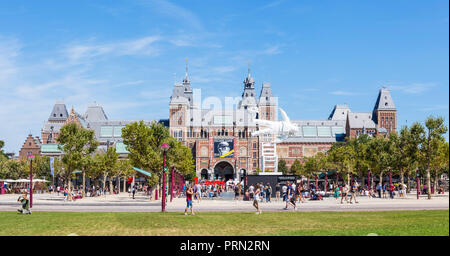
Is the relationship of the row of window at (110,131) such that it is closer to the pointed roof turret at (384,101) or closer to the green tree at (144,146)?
the pointed roof turret at (384,101)

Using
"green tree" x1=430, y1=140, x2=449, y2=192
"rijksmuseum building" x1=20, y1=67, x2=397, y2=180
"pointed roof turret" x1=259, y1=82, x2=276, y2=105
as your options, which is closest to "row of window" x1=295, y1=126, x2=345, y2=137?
"rijksmuseum building" x1=20, y1=67, x2=397, y2=180

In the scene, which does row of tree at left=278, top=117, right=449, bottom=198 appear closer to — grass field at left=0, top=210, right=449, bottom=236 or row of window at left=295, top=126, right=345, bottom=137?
grass field at left=0, top=210, right=449, bottom=236

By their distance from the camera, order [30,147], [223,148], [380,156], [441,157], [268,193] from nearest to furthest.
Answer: [441,157]
[268,193]
[380,156]
[223,148]
[30,147]

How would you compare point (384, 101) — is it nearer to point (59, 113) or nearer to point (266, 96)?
point (266, 96)

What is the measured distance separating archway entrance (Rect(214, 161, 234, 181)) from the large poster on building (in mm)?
5207

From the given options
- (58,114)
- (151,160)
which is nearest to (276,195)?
(151,160)

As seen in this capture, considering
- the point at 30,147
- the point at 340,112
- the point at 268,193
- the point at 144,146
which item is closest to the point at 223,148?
the point at 340,112

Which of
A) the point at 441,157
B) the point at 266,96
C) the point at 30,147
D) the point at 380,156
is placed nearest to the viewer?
the point at 441,157

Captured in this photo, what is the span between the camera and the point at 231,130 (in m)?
158

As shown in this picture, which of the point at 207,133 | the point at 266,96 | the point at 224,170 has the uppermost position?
the point at 266,96

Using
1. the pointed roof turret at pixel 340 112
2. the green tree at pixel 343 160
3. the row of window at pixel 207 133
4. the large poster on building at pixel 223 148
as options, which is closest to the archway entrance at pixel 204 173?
the large poster on building at pixel 223 148

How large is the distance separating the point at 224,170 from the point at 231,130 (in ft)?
43.1

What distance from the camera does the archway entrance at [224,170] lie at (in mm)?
156375

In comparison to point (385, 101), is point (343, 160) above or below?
below
